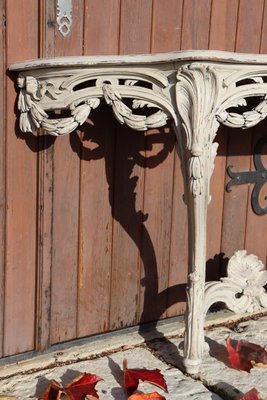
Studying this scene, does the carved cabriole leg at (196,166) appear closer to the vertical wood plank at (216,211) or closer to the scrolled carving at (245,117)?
→ the scrolled carving at (245,117)

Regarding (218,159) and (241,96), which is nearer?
(241,96)

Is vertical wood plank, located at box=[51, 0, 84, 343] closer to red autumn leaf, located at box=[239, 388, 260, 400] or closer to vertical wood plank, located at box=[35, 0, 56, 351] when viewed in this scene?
vertical wood plank, located at box=[35, 0, 56, 351]

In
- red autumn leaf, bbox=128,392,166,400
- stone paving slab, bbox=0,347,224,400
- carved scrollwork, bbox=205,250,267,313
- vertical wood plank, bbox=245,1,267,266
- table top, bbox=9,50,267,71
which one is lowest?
stone paving slab, bbox=0,347,224,400

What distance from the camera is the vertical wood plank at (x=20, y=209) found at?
2.64m

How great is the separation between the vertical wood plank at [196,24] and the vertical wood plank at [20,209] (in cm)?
72

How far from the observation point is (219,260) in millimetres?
3439

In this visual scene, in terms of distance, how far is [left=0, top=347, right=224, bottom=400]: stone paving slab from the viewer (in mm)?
2611

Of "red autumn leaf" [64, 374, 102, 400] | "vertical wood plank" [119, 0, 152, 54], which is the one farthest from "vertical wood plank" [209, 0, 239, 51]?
"red autumn leaf" [64, 374, 102, 400]

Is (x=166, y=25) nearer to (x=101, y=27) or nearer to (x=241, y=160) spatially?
(x=101, y=27)

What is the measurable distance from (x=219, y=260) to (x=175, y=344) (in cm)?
54

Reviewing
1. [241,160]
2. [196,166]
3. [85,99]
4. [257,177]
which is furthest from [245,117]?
[257,177]

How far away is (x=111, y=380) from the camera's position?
2.72 m

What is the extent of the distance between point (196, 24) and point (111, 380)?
1.58m

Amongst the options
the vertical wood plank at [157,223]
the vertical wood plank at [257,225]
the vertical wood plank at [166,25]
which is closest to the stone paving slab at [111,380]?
the vertical wood plank at [157,223]
